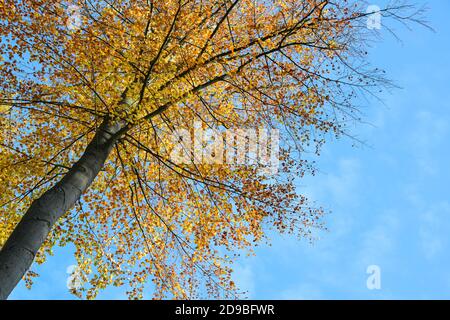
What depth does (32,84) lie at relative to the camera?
7.76 m

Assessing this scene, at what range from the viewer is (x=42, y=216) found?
5539 mm

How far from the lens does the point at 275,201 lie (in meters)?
7.67

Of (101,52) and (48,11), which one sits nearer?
(101,52)

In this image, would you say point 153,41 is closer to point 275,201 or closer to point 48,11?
point 48,11

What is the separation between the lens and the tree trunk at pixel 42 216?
499 centimetres

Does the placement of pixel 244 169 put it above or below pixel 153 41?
below

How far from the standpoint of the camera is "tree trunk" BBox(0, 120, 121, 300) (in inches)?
197

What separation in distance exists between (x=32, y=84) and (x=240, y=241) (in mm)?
5154
